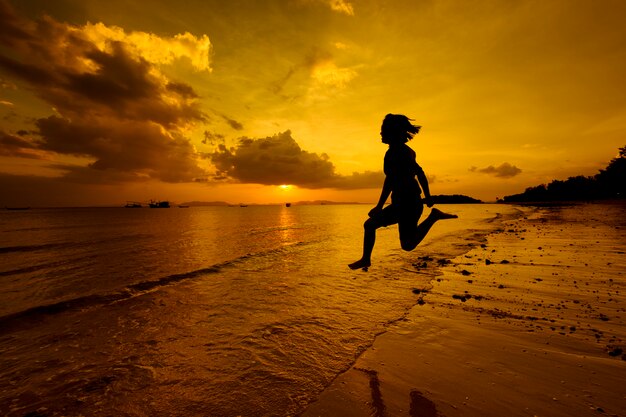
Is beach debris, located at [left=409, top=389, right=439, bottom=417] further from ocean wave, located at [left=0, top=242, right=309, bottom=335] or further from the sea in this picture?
ocean wave, located at [left=0, top=242, right=309, bottom=335]

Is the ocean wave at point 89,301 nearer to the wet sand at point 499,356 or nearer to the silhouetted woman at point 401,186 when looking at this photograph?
the wet sand at point 499,356

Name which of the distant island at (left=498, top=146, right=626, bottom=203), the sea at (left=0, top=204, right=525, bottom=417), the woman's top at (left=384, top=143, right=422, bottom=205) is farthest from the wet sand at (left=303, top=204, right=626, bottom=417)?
the distant island at (left=498, top=146, right=626, bottom=203)

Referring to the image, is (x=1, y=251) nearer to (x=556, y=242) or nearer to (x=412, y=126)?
(x=412, y=126)

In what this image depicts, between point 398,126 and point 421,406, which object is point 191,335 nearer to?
point 421,406

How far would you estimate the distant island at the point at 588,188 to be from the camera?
256ft

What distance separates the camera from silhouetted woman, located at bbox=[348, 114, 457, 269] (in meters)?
5.50

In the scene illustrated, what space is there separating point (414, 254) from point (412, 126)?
1225 centimetres

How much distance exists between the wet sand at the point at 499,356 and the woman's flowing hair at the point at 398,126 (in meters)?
3.90

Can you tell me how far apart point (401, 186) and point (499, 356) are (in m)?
3.24

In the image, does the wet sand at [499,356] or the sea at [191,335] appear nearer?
the wet sand at [499,356]

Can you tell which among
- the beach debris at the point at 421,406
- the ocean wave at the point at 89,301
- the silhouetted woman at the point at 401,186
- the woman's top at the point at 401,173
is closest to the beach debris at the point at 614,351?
the silhouetted woman at the point at 401,186

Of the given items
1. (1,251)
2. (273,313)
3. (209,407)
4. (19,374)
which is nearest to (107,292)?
(19,374)

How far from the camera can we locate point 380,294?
9.05 m

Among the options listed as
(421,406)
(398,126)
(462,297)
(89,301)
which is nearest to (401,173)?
(398,126)
